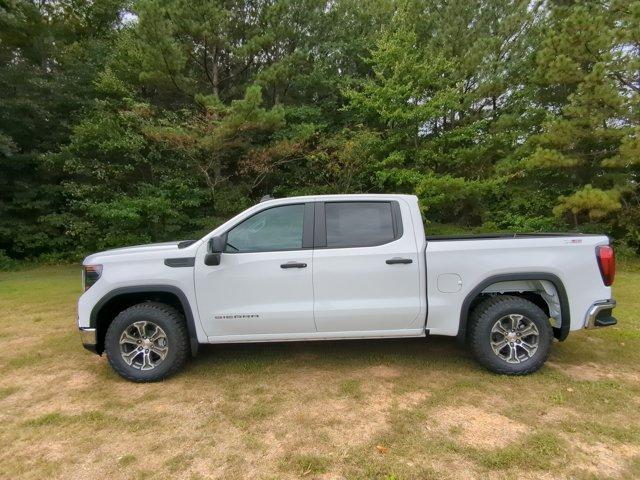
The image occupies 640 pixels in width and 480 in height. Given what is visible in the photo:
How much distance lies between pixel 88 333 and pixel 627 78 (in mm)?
13567

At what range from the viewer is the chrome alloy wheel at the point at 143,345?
3.82 meters

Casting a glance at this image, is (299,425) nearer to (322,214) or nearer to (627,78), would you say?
(322,214)

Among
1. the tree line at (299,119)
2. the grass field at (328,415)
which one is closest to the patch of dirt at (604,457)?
the grass field at (328,415)

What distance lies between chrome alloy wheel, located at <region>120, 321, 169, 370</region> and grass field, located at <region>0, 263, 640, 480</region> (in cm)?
23

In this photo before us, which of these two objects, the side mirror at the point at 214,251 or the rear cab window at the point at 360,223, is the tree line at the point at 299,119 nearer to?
the rear cab window at the point at 360,223

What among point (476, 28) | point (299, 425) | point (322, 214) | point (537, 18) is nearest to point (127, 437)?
point (299, 425)

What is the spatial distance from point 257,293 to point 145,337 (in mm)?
1180

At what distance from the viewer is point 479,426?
297cm

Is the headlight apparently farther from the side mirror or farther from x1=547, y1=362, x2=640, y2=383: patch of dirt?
x1=547, y1=362, x2=640, y2=383: patch of dirt

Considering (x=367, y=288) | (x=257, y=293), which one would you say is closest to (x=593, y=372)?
(x=367, y=288)

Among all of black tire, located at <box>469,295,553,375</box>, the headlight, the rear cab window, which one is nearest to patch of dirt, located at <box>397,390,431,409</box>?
black tire, located at <box>469,295,553,375</box>

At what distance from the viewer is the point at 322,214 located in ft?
13.0

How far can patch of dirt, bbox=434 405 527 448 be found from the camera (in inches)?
110

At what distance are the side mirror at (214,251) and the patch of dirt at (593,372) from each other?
3.48 metres
